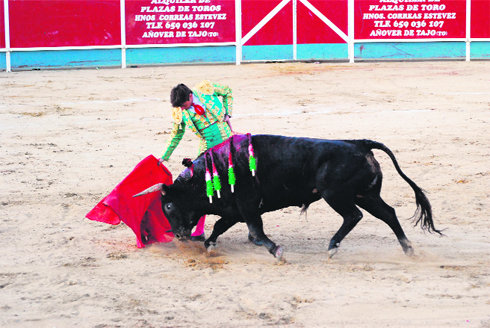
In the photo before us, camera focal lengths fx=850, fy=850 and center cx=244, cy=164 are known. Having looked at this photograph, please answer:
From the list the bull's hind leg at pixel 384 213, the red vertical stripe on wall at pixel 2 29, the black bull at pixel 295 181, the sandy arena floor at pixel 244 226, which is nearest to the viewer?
the sandy arena floor at pixel 244 226

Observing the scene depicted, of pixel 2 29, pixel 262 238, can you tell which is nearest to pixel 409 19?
pixel 2 29

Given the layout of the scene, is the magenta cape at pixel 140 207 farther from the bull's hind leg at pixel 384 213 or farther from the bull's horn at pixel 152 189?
the bull's hind leg at pixel 384 213

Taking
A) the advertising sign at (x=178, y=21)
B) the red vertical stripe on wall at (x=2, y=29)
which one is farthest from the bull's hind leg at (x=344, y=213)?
the red vertical stripe on wall at (x=2, y=29)

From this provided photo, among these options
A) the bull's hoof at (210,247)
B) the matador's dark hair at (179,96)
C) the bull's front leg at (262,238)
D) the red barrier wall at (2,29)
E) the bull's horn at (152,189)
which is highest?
the red barrier wall at (2,29)

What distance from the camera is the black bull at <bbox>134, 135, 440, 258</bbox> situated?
5.77 meters

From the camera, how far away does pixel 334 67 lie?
14297 millimetres

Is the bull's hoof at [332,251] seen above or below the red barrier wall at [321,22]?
below

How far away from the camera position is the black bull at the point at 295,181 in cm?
577

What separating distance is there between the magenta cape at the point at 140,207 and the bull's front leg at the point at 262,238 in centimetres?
80

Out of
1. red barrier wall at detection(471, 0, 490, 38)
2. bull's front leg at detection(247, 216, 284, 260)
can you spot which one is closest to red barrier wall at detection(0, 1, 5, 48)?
red barrier wall at detection(471, 0, 490, 38)

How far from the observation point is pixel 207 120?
20.4ft

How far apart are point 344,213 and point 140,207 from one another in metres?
1.57

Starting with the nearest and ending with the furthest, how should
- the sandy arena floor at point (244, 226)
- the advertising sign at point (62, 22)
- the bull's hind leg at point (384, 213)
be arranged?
the sandy arena floor at point (244, 226), the bull's hind leg at point (384, 213), the advertising sign at point (62, 22)

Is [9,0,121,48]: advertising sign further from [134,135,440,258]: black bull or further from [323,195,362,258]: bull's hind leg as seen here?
[323,195,362,258]: bull's hind leg
